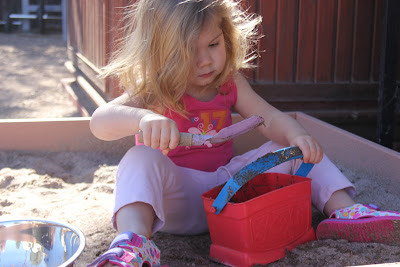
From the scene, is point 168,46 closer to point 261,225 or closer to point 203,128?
point 203,128

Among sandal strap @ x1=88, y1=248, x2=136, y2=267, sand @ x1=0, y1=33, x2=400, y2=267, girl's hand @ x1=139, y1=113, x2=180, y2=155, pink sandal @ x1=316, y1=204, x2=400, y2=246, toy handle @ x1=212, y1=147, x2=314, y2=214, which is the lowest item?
sand @ x1=0, y1=33, x2=400, y2=267

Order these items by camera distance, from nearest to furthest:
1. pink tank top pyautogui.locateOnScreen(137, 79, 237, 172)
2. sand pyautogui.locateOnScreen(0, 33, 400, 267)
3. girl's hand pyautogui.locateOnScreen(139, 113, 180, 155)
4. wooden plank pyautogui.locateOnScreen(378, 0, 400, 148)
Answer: girl's hand pyautogui.locateOnScreen(139, 113, 180, 155) < sand pyautogui.locateOnScreen(0, 33, 400, 267) < pink tank top pyautogui.locateOnScreen(137, 79, 237, 172) < wooden plank pyautogui.locateOnScreen(378, 0, 400, 148)

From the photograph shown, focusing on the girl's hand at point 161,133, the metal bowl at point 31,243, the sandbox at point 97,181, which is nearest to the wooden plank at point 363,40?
the sandbox at point 97,181

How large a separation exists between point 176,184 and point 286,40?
1417 mm

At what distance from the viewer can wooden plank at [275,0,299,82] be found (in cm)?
260

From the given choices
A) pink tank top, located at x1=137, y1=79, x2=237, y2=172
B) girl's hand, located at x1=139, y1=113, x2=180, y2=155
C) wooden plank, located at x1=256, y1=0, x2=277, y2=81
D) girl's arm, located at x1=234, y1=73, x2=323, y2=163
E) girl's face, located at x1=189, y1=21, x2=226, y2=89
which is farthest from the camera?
wooden plank, located at x1=256, y1=0, x2=277, y2=81

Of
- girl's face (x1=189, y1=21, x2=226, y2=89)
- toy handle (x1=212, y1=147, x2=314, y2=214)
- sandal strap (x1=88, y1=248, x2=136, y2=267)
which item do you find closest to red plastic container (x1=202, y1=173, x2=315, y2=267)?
toy handle (x1=212, y1=147, x2=314, y2=214)

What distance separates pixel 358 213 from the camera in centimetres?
137

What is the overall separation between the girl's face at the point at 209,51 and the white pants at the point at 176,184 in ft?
0.98

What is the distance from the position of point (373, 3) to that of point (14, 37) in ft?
21.8

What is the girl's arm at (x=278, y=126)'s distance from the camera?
1416mm

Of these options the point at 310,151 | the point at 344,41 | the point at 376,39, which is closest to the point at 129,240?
the point at 310,151

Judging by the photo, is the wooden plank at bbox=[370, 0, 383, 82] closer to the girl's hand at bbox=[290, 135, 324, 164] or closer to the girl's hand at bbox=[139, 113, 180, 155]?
the girl's hand at bbox=[290, 135, 324, 164]

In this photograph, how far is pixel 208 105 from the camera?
171 centimetres
